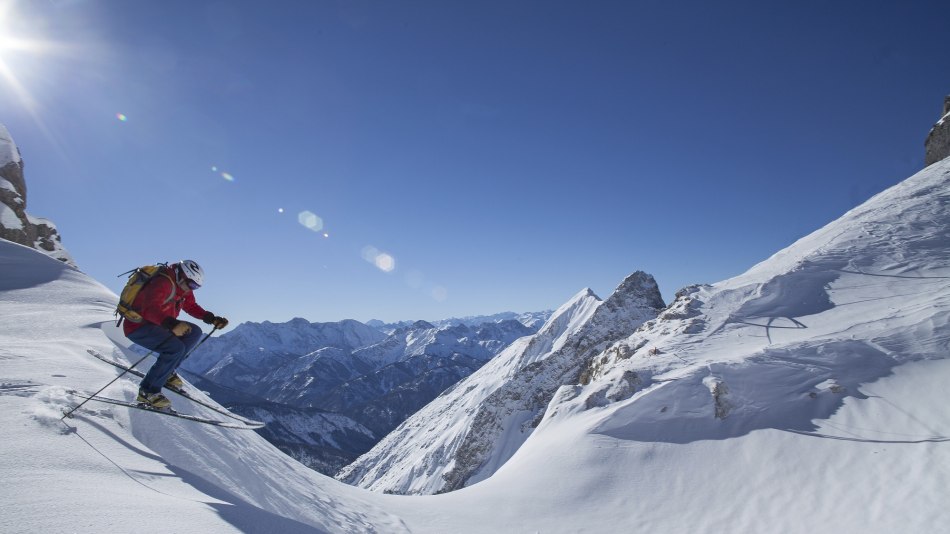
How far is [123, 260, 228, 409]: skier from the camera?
6.91m

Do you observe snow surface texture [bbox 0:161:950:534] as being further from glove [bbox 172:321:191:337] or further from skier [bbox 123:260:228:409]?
glove [bbox 172:321:191:337]

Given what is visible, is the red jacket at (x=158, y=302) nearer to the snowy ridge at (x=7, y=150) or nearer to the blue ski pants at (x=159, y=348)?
the blue ski pants at (x=159, y=348)

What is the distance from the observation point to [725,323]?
2388cm

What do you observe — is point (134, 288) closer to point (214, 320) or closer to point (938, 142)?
point (214, 320)

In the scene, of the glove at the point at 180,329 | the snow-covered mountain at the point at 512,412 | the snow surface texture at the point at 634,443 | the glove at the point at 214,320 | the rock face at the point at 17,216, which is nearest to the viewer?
the snow surface texture at the point at 634,443

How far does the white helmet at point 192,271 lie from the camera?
7.46 meters

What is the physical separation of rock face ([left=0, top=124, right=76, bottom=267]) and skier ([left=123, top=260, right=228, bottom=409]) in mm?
40078

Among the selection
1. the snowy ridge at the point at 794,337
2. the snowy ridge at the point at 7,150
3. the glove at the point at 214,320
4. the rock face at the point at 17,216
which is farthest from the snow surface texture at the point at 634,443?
the snowy ridge at the point at 7,150

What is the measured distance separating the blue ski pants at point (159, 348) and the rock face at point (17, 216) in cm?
4008

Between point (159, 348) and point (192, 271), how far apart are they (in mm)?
1450

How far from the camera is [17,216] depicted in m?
39.1

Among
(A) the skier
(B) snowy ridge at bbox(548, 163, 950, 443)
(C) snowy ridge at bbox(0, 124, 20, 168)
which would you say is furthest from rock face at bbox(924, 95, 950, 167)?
(C) snowy ridge at bbox(0, 124, 20, 168)

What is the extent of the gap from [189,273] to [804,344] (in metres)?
22.3

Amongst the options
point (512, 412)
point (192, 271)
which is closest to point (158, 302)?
point (192, 271)
